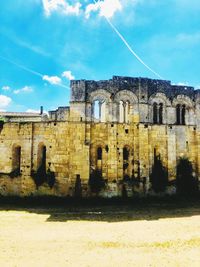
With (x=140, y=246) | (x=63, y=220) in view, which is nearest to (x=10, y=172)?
(x=63, y=220)

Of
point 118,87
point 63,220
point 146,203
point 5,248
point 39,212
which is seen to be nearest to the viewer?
point 5,248

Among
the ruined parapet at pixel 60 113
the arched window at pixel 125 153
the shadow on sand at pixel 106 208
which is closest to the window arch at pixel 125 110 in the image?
the arched window at pixel 125 153

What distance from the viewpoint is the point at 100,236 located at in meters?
12.0

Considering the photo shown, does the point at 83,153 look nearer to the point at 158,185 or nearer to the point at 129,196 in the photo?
the point at 129,196

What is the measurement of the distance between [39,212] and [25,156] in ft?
15.4

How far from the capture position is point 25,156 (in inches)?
792

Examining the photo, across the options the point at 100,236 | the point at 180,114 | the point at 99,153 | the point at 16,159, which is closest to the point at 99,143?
the point at 99,153

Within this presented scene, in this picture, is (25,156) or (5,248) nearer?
(5,248)

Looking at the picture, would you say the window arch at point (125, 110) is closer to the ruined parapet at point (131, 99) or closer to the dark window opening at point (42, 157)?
the ruined parapet at point (131, 99)

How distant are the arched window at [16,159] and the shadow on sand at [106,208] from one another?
2.04 m

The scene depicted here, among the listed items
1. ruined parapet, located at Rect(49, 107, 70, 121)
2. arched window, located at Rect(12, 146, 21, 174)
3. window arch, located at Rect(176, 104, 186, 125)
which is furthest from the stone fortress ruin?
ruined parapet, located at Rect(49, 107, 70, 121)

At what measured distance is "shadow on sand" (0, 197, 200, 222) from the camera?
15477 mm

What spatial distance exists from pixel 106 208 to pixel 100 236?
226 inches

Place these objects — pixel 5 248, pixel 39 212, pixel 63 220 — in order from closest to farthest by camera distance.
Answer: pixel 5 248 < pixel 63 220 < pixel 39 212
